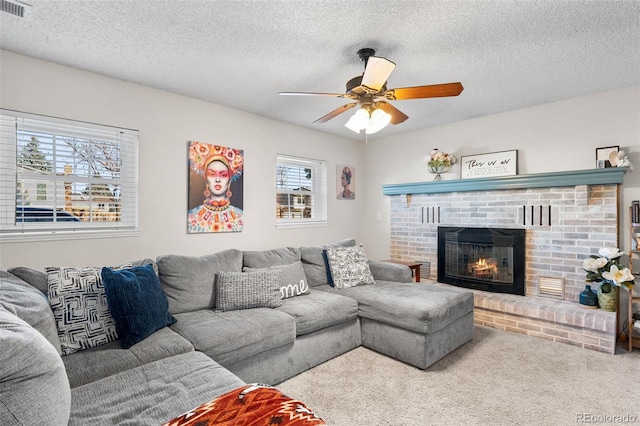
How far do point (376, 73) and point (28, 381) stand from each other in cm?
216

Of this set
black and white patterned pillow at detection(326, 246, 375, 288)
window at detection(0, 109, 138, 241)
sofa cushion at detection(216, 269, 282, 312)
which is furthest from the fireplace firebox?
window at detection(0, 109, 138, 241)

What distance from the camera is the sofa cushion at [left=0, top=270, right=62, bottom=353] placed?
58.9 inches

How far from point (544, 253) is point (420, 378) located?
2234 mm

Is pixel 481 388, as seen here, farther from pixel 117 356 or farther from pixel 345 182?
pixel 345 182

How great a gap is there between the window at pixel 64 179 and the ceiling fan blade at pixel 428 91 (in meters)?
2.42

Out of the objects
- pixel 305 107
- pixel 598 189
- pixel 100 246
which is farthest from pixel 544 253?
pixel 100 246

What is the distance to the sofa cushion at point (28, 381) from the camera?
0.87 metres

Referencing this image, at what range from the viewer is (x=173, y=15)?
2.02 metres

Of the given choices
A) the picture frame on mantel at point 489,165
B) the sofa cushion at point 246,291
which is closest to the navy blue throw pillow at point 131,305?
the sofa cushion at point 246,291

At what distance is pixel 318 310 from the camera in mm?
2684

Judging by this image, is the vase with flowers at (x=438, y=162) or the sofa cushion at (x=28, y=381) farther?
the vase with flowers at (x=438, y=162)

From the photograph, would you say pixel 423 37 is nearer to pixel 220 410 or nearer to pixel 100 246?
pixel 220 410

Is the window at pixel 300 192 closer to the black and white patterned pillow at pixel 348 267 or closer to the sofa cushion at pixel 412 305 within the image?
the black and white patterned pillow at pixel 348 267

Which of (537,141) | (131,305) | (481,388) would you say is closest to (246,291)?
(131,305)
